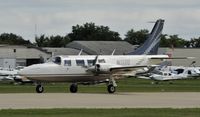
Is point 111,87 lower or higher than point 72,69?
lower

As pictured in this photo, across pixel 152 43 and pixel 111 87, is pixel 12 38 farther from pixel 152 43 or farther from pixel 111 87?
pixel 111 87

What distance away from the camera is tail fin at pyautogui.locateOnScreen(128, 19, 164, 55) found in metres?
48.1

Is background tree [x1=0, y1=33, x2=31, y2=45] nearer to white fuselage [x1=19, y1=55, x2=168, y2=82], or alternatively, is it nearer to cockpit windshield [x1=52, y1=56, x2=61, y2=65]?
white fuselage [x1=19, y1=55, x2=168, y2=82]

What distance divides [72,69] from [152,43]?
802 cm

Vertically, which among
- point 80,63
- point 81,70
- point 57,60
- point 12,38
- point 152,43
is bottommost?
point 81,70

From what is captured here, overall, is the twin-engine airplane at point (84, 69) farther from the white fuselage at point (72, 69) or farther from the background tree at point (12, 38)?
the background tree at point (12, 38)

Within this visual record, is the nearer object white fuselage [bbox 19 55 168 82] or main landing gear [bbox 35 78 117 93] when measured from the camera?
white fuselage [bbox 19 55 168 82]
